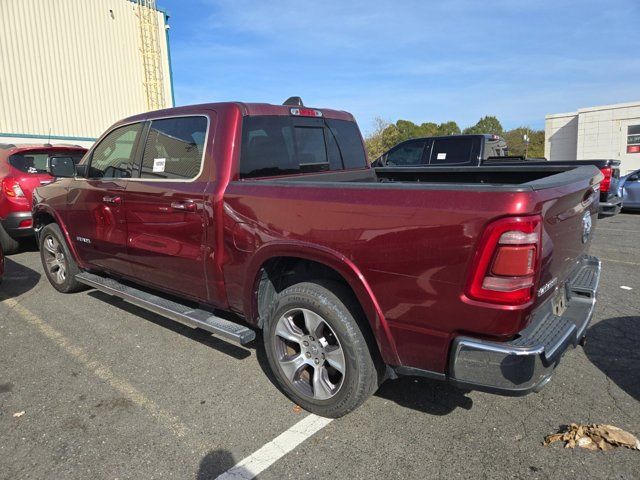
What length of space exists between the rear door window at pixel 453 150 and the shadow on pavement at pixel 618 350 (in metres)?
5.72

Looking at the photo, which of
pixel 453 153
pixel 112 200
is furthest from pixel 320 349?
pixel 453 153

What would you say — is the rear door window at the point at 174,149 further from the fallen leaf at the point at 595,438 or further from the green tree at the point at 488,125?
the green tree at the point at 488,125

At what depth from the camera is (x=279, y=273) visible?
128 inches

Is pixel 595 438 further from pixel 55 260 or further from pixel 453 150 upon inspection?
pixel 453 150

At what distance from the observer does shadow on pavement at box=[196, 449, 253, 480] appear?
2.45 metres

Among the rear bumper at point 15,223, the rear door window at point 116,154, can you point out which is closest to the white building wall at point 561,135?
the rear bumper at point 15,223

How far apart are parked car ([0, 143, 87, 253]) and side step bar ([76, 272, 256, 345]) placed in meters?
3.34

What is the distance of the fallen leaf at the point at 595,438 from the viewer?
2.55 m

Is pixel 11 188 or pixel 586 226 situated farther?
pixel 11 188

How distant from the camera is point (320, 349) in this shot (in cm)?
291

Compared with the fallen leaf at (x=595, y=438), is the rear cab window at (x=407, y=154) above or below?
above

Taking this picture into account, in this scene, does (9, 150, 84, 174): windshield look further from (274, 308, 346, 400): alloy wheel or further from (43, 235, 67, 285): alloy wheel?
(274, 308, 346, 400): alloy wheel

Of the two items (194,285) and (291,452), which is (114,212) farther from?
(291,452)

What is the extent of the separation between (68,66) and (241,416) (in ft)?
70.3
